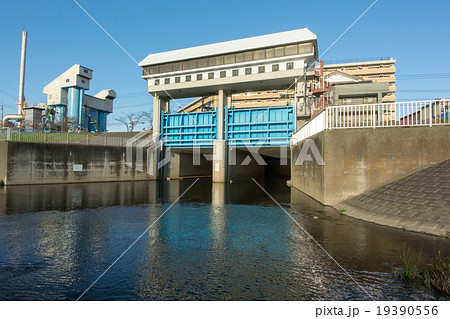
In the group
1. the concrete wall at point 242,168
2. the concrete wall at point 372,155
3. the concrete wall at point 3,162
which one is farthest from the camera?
the concrete wall at point 242,168

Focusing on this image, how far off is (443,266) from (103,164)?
2652cm

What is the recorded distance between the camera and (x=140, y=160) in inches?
1132

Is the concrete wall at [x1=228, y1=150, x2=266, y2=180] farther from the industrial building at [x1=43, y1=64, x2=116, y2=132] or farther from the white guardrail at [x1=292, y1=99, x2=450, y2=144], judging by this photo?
the industrial building at [x1=43, y1=64, x2=116, y2=132]

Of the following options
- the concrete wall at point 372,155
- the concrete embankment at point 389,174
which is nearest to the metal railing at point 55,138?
the concrete embankment at point 389,174

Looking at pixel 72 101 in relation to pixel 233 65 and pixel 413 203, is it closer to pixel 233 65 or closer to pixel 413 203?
pixel 233 65

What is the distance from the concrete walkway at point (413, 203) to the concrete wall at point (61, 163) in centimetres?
2252

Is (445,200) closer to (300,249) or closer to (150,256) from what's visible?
(300,249)

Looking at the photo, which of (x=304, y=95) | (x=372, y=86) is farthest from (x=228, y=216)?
(x=304, y=95)

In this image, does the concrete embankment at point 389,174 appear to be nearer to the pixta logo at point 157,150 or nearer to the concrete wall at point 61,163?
the pixta logo at point 157,150

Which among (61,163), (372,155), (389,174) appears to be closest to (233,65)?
(61,163)

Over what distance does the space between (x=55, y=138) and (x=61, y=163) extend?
94.8 inches

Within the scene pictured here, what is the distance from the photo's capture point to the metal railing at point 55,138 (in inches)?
865

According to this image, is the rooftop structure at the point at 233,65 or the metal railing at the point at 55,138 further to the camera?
the rooftop structure at the point at 233,65

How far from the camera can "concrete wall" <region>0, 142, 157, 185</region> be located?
21250 mm
